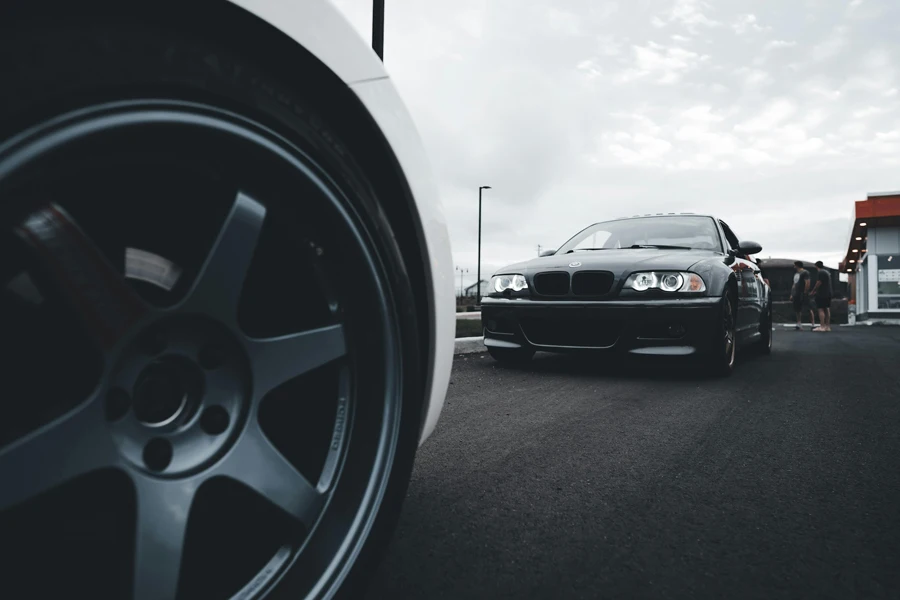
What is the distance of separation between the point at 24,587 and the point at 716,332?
476 centimetres

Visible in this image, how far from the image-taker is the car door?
5812 millimetres

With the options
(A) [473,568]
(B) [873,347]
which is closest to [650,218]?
(B) [873,347]

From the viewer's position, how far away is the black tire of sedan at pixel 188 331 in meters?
0.89

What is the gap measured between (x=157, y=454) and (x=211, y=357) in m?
0.18

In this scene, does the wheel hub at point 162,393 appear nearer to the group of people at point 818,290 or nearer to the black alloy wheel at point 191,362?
the black alloy wheel at point 191,362

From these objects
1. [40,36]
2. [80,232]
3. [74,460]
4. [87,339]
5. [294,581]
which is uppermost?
[40,36]

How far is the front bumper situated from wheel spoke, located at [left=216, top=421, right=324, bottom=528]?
3.94 metres

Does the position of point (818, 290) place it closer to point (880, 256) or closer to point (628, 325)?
point (628, 325)

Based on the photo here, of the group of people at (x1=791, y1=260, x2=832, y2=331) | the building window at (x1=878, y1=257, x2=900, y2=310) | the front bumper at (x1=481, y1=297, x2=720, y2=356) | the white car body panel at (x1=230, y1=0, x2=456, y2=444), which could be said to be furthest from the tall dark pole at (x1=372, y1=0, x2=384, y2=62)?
the building window at (x1=878, y1=257, x2=900, y2=310)

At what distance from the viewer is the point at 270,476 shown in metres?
1.15

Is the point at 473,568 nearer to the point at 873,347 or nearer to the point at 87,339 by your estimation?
the point at 87,339

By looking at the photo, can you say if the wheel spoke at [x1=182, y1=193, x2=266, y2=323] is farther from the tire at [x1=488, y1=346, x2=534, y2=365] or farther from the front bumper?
the tire at [x1=488, y1=346, x2=534, y2=365]

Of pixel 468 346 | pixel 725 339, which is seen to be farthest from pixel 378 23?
pixel 468 346

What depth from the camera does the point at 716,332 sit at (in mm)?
4852
